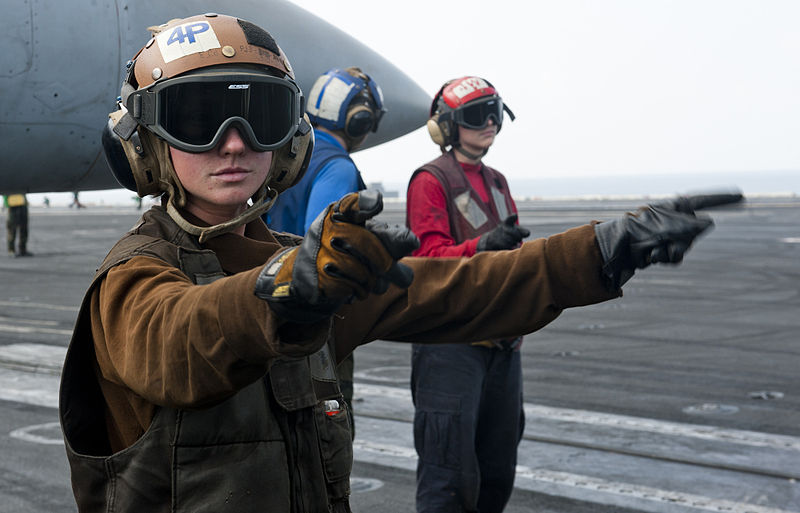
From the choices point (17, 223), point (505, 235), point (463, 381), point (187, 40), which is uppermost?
point (187, 40)

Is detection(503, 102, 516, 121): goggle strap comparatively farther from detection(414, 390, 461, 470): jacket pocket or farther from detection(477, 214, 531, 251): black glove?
detection(414, 390, 461, 470): jacket pocket

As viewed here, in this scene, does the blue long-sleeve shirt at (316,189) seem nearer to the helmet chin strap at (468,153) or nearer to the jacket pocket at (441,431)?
the helmet chin strap at (468,153)

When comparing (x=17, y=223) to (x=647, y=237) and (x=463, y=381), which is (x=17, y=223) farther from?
(x=647, y=237)

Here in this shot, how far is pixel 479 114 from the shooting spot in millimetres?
5016

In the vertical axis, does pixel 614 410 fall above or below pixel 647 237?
below

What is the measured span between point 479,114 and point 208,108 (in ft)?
9.97

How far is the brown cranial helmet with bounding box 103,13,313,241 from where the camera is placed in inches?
83.7

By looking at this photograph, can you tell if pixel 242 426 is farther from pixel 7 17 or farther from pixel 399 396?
pixel 399 396

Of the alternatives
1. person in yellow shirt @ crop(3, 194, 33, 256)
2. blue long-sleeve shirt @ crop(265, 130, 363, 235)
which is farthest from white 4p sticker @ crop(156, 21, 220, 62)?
person in yellow shirt @ crop(3, 194, 33, 256)

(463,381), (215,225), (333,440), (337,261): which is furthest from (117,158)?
(463,381)

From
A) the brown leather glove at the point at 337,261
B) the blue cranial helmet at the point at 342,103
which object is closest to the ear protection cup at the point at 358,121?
the blue cranial helmet at the point at 342,103

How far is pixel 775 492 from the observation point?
5344 mm

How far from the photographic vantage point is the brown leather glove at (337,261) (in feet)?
4.99

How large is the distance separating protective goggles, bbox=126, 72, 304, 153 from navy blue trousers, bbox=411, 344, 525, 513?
7.90 ft
